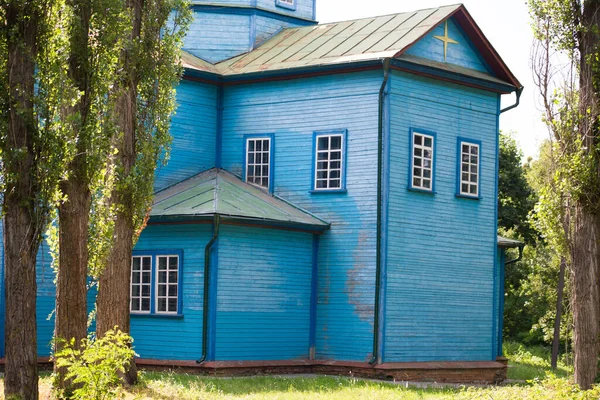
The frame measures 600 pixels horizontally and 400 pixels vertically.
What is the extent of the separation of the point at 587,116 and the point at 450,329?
289 inches

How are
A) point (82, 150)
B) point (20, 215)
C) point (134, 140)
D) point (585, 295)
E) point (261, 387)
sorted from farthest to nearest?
point (261, 387)
point (134, 140)
point (585, 295)
point (82, 150)
point (20, 215)

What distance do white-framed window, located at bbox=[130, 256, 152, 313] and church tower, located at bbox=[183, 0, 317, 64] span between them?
257 inches

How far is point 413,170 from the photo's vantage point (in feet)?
75.9

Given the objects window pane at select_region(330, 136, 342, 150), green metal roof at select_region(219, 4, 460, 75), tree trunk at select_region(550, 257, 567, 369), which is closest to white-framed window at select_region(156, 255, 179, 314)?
window pane at select_region(330, 136, 342, 150)

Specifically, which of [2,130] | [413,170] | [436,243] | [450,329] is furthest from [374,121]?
[2,130]

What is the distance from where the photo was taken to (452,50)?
80.8 ft

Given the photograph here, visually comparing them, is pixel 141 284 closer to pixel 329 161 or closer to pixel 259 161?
pixel 259 161

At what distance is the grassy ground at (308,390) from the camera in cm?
1582

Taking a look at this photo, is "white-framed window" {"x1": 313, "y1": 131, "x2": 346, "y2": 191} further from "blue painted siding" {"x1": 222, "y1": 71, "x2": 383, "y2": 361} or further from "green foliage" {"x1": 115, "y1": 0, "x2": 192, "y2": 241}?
"green foliage" {"x1": 115, "y1": 0, "x2": 192, "y2": 241}

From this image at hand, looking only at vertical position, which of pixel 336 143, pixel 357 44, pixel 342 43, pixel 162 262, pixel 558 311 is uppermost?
pixel 342 43

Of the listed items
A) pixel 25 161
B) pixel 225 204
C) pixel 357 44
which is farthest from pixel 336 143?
pixel 25 161

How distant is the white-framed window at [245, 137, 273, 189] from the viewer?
24562 millimetres

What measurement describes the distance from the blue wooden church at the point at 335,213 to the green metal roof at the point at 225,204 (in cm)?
7

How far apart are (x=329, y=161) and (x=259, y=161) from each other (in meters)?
2.11
